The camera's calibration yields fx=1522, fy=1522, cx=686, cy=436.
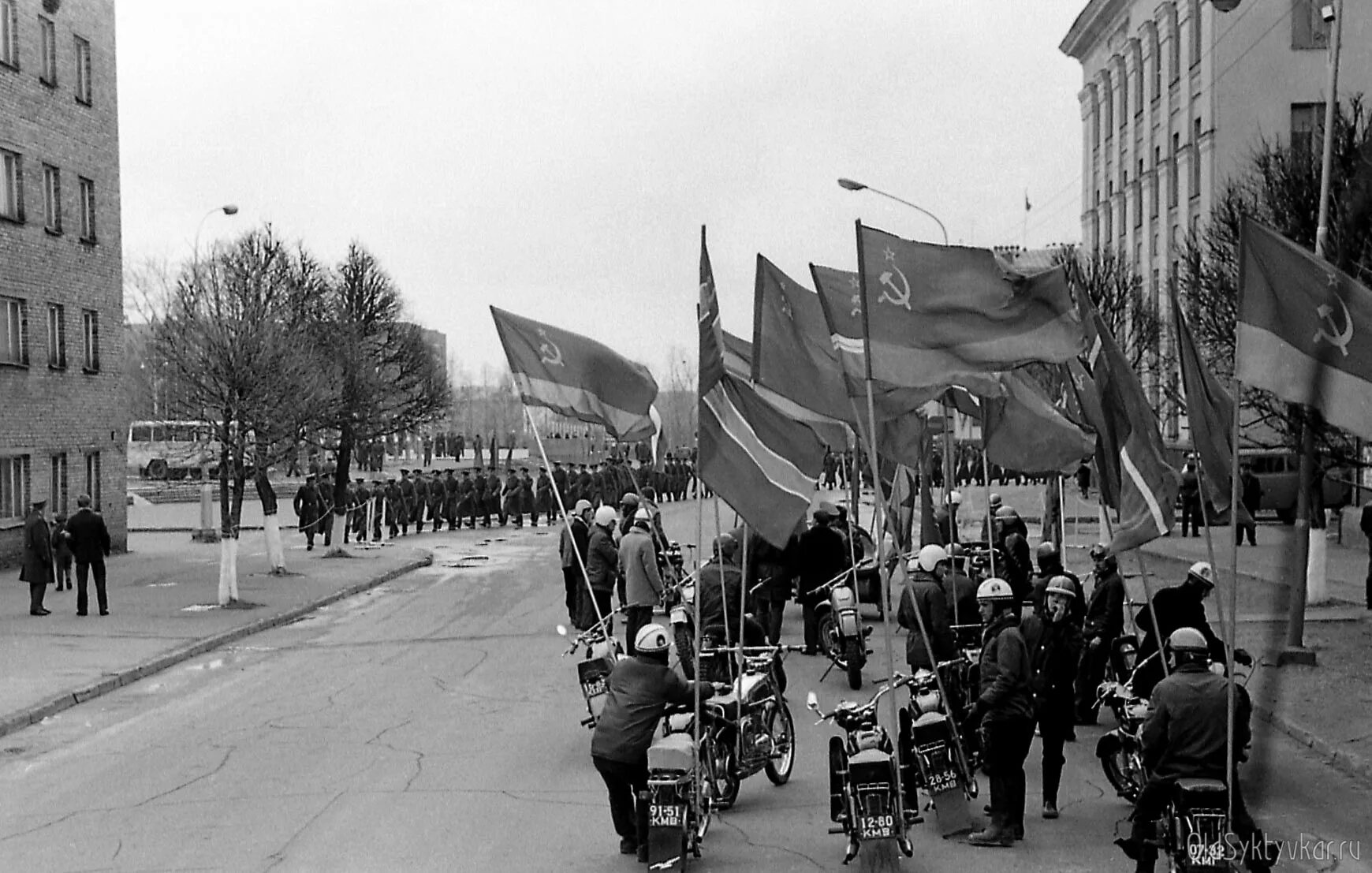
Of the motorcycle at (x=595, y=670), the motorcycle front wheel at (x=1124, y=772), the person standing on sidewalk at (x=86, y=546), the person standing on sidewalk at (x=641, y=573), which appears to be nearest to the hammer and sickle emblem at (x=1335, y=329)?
the motorcycle front wheel at (x=1124, y=772)

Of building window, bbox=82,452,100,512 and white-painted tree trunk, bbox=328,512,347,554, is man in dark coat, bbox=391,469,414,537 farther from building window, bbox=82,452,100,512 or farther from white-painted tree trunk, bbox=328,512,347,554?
building window, bbox=82,452,100,512

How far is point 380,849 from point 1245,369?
544 centimetres

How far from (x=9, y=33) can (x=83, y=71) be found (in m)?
3.28

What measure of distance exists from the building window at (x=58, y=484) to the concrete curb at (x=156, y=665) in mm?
7924

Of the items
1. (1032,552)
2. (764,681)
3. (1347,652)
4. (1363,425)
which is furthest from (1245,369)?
(1032,552)

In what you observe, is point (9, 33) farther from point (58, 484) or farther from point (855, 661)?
point (855, 661)

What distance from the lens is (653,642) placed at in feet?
28.5

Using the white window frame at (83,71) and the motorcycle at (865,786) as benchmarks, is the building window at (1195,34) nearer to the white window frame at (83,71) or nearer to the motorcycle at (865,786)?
the white window frame at (83,71)

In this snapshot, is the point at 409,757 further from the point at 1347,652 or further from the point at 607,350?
the point at 1347,652

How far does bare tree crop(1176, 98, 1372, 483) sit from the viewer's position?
17359 millimetres

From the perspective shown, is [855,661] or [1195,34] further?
[1195,34]

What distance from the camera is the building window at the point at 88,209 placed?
105 feet

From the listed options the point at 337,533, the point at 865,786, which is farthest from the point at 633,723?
the point at 337,533

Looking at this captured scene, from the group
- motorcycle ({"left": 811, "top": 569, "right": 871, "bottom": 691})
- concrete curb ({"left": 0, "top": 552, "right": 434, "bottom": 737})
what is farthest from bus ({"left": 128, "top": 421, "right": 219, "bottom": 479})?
motorcycle ({"left": 811, "top": 569, "right": 871, "bottom": 691})
